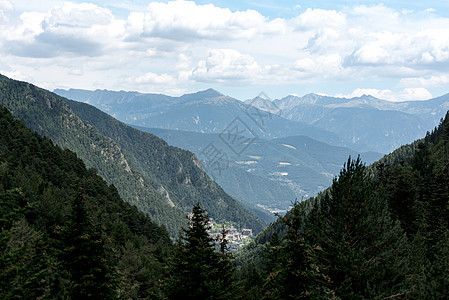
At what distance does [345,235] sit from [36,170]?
101016 mm

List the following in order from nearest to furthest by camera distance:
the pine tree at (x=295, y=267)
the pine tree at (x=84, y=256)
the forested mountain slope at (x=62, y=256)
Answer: the forested mountain slope at (x=62, y=256)
the pine tree at (x=295, y=267)
the pine tree at (x=84, y=256)

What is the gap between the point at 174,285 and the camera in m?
31.1

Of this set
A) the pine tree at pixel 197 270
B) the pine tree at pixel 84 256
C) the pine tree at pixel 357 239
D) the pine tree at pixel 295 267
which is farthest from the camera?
the pine tree at pixel 197 270

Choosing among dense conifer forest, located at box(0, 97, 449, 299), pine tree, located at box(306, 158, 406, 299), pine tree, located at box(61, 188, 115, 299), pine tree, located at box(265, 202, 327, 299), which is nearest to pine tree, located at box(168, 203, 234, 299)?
dense conifer forest, located at box(0, 97, 449, 299)

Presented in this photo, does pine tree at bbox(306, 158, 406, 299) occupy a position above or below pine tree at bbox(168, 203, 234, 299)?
above

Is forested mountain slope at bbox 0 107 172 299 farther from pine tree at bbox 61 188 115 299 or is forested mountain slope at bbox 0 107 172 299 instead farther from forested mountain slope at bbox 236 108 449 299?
forested mountain slope at bbox 236 108 449 299

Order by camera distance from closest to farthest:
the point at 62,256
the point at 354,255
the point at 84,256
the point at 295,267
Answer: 1. the point at 354,255
2. the point at 295,267
3. the point at 84,256
4. the point at 62,256

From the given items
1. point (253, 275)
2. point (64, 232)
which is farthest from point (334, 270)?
point (253, 275)

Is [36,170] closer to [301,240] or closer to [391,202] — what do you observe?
[391,202]

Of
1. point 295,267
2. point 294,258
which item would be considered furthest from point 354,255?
point 295,267

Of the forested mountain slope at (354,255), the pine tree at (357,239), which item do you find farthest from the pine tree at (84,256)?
the pine tree at (357,239)

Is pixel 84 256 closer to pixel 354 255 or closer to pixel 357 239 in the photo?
pixel 354 255

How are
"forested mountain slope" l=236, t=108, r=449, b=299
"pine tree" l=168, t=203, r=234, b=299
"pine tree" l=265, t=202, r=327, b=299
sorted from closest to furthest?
"forested mountain slope" l=236, t=108, r=449, b=299 → "pine tree" l=265, t=202, r=327, b=299 → "pine tree" l=168, t=203, r=234, b=299

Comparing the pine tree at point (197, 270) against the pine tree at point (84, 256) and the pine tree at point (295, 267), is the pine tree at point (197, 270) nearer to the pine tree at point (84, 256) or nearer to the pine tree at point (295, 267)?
the pine tree at point (84, 256)
